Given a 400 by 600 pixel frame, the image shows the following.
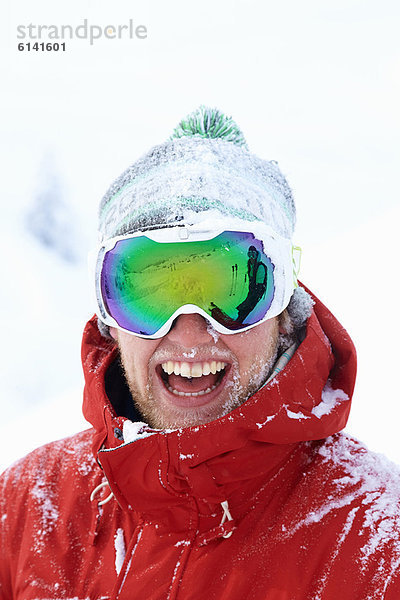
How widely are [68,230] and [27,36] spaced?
558 cm

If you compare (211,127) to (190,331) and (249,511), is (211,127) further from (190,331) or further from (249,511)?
(249,511)

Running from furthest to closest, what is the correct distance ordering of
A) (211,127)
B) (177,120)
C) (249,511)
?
(177,120), (211,127), (249,511)

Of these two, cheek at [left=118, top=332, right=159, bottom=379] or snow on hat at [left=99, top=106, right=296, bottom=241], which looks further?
cheek at [left=118, top=332, right=159, bottom=379]

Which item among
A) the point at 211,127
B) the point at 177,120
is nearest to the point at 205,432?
the point at 211,127

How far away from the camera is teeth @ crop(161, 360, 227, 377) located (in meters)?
1.82

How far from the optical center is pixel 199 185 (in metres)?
1.78

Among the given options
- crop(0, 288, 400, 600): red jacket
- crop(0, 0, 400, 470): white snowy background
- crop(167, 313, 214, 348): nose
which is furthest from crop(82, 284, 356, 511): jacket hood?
crop(0, 0, 400, 470): white snowy background

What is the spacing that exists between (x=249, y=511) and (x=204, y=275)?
73cm

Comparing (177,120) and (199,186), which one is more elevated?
(177,120)

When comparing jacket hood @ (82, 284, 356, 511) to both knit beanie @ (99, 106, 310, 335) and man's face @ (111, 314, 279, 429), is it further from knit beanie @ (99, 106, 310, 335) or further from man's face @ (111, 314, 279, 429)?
knit beanie @ (99, 106, 310, 335)

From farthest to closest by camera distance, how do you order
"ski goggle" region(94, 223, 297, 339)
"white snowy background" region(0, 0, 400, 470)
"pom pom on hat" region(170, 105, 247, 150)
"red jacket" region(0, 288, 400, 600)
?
"white snowy background" region(0, 0, 400, 470) → "pom pom on hat" region(170, 105, 247, 150) → "ski goggle" region(94, 223, 297, 339) → "red jacket" region(0, 288, 400, 600)

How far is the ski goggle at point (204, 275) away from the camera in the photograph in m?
1.74

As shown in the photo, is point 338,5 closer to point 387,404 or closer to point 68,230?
point 68,230

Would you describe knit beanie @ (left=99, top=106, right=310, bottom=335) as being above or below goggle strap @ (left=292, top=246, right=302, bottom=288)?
above
